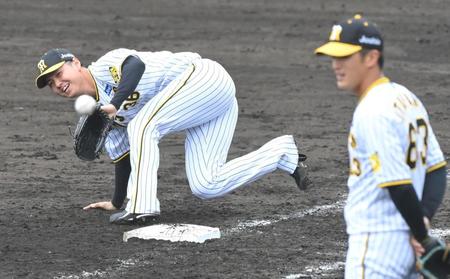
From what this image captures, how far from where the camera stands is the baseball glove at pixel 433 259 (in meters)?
3.73

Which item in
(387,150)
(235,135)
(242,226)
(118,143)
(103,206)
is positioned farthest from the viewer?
(235,135)

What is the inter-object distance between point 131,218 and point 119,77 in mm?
812

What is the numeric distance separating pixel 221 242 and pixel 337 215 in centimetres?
99

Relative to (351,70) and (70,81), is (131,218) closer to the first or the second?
(70,81)

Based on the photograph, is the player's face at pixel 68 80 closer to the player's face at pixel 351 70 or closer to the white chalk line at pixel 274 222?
the white chalk line at pixel 274 222

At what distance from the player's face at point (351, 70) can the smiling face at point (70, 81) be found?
9.03 feet

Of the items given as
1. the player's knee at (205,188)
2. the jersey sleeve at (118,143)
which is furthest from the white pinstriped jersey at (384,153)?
the jersey sleeve at (118,143)

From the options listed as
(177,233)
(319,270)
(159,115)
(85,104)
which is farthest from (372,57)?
(159,115)

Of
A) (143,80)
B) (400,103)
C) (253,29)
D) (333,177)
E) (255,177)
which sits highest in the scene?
(400,103)

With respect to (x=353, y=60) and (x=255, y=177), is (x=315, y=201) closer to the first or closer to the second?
(x=255, y=177)

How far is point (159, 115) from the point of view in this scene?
6.45 metres

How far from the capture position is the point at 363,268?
3.81 metres

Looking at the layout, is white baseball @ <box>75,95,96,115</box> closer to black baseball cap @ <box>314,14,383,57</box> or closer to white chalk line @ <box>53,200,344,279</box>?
white chalk line @ <box>53,200,344,279</box>

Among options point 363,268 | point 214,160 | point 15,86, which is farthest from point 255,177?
point 15,86
